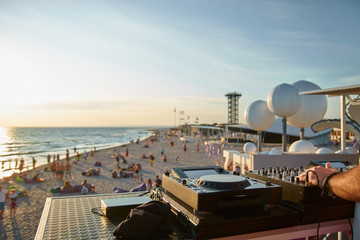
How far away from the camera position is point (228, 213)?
1.57 m

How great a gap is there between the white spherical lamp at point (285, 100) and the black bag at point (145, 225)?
13.4m

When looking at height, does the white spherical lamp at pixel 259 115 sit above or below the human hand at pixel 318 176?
above

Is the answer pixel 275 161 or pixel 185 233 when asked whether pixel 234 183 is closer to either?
pixel 185 233

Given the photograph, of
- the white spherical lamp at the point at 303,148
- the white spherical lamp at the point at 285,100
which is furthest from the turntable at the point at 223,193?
the white spherical lamp at the point at 285,100

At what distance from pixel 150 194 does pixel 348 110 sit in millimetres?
14595

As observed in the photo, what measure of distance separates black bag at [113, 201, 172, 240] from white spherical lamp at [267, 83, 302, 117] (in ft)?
43.9

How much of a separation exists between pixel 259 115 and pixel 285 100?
3.92 meters

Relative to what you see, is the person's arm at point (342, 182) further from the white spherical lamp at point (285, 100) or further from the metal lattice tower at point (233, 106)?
the metal lattice tower at point (233, 106)

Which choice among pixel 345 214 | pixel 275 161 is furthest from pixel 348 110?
pixel 345 214

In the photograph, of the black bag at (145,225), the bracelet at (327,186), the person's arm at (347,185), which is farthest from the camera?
the bracelet at (327,186)

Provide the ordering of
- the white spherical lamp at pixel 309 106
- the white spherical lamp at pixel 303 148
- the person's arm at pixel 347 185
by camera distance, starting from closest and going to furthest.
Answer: the person's arm at pixel 347 185 → the white spherical lamp at pixel 303 148 → the white spherical lamp at pixel 309 106

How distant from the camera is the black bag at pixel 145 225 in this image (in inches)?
54.5

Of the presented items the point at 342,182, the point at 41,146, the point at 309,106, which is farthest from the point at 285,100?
the point at 41,146

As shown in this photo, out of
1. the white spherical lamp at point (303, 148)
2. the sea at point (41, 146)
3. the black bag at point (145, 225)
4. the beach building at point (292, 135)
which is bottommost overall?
the sea at point (41, 146)
